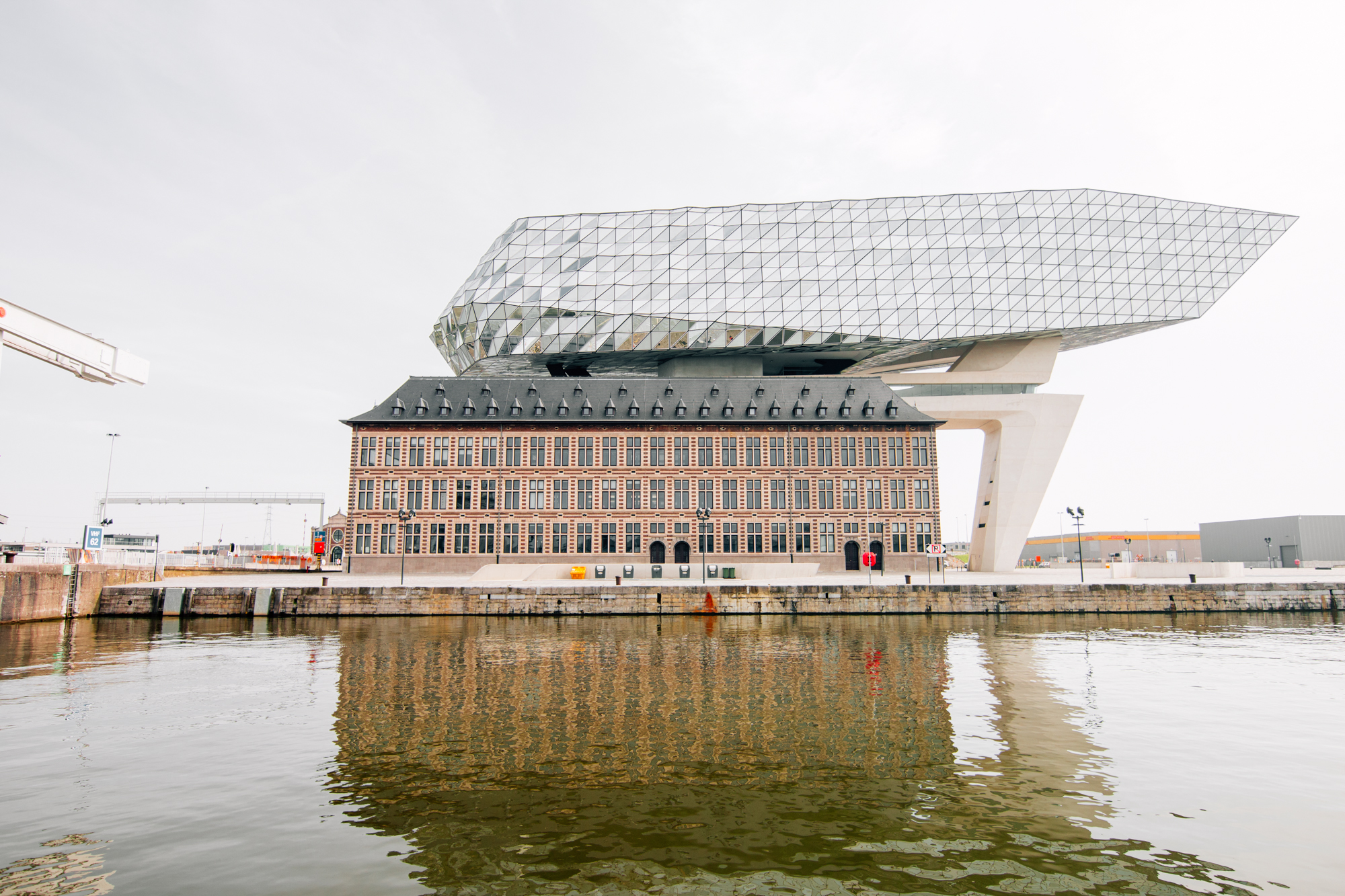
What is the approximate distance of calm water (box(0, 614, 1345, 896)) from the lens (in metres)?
8.87

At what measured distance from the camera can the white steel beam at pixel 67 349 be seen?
26.6 meters

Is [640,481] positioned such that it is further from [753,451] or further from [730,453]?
[753,451]

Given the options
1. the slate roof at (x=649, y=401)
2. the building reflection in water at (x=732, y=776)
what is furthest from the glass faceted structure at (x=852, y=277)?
the building reflection in water at (x=732, y=776)

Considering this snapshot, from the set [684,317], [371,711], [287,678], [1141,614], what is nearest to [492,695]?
[371,711]

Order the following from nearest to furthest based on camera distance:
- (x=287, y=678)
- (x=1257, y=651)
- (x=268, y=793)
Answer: (x=268, y=793) → (x=287, y=678) → (x=1257, y=651)

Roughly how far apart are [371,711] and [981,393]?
2404 inches

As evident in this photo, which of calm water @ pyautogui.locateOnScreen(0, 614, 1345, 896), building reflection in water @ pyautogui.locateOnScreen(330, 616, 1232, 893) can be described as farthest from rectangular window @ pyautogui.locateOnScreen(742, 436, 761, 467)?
building reflection in water @ pyautogui.locateOnScreen(330, 616, 1232, 893)

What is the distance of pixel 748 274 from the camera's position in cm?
7019

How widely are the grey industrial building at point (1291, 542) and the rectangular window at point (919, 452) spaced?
4454 cm

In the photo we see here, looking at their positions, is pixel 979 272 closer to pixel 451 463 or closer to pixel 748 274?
pixel 748 274

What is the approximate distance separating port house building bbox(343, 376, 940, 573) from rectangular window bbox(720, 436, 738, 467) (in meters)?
0.11

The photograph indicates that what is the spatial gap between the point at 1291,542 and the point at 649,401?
3056 inches

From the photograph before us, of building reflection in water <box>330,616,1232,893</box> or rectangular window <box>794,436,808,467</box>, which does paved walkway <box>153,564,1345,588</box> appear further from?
building reflection in water <box>330,616,1232,893</box>

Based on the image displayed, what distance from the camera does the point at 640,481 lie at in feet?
206
